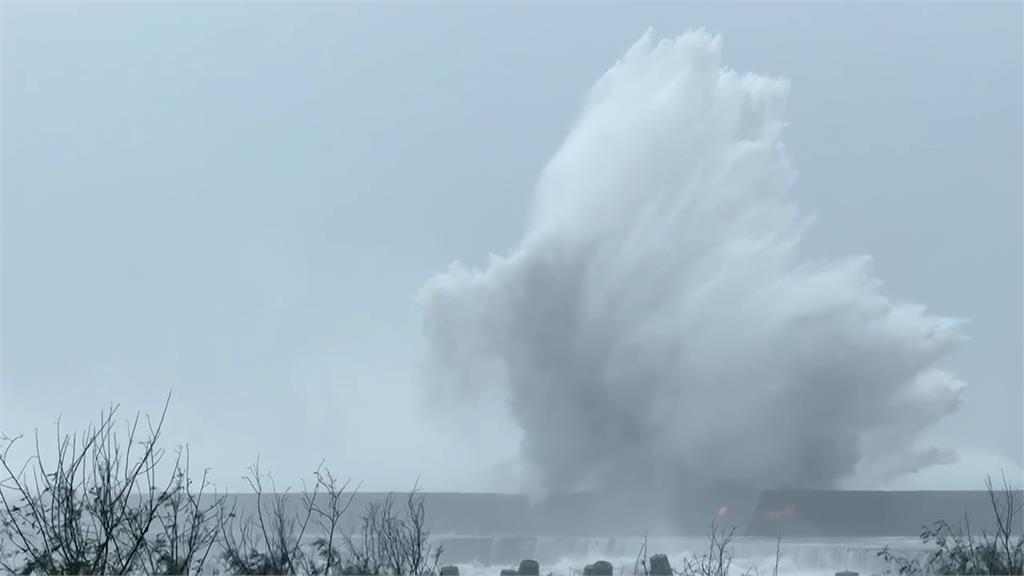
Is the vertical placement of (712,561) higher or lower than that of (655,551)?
lower

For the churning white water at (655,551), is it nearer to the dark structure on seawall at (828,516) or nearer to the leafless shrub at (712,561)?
the dark structure on seawall at (828,516)

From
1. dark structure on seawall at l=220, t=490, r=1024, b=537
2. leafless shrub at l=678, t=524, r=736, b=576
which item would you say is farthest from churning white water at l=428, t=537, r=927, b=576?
leafless shrub at l=678, t=524, r=736, b=576

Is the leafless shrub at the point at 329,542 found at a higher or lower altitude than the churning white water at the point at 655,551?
lower

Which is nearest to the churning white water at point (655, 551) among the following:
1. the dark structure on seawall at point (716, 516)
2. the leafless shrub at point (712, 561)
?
the dark structure on seawall at point (716, 516)

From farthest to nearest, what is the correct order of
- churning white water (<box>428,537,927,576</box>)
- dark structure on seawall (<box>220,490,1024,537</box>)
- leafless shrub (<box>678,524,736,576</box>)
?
dark structure on seawall (<box>220,490,1024,537</box>) → churning white water (<box>428,537,927,576</box>) → leafless shrub (<box>678,524,736,576</box>)

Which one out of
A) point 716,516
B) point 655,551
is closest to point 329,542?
point 655,551

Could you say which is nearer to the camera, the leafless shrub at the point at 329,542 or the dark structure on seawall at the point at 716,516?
the leafless shrub at the point at 329,542

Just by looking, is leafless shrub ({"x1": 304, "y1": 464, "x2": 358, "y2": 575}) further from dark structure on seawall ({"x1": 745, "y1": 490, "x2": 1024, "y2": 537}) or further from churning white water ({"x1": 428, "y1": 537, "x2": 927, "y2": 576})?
dark structure on seawall ({"x1": 745, "y1": 490, "x2": 1024, "y2": 537})

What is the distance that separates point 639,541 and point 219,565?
161 ft

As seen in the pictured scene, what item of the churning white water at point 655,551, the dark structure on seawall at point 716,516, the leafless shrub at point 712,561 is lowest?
the leafless shrub at point 712,561

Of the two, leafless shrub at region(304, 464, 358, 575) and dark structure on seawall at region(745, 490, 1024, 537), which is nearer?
leafless shrub at region(304, 464, 358, 575)

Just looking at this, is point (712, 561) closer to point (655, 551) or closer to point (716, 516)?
point (655, 551)

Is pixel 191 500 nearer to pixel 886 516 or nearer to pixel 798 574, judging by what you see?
pixel 798 574

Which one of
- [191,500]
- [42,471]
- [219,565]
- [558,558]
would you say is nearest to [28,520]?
[42,471]
